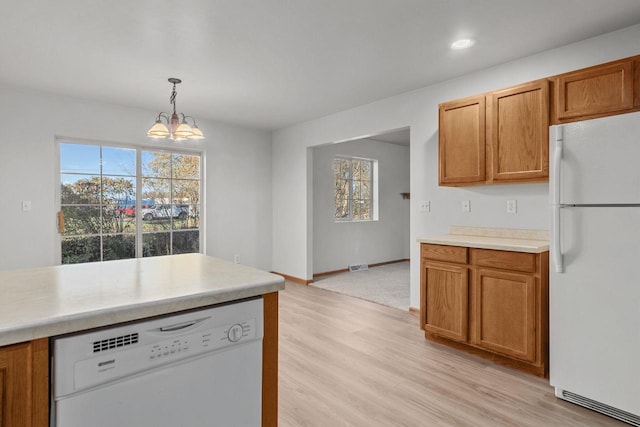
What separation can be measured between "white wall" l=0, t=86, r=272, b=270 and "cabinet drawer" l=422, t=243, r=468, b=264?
329cm

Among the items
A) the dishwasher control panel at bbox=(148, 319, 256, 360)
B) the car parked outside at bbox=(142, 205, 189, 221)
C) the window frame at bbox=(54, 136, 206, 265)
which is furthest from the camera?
the car parked outside at bbox=(142, 205, 189, 221)

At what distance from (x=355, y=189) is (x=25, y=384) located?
6158 mm

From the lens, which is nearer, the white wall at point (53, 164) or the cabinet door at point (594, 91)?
the cabinet door at point (594, 91)

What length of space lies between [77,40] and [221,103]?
180 cm

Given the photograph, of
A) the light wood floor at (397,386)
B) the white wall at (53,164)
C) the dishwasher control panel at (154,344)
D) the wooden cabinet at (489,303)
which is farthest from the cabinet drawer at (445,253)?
the white wall at (53,164)

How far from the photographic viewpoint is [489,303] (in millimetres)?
2674

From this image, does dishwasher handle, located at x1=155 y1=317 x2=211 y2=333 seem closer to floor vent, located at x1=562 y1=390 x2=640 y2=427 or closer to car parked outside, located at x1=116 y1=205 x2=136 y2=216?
floor vent, located at x1=562 y1=390 x2=640 y2=427

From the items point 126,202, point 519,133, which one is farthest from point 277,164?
point 519,133

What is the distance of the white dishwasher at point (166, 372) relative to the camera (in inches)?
38.3

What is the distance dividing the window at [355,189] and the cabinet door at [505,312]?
3888 millimetres

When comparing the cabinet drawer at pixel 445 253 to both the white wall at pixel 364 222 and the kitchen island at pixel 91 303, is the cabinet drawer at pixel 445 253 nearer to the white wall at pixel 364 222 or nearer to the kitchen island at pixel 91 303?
the kitchen island at pixel 91 303

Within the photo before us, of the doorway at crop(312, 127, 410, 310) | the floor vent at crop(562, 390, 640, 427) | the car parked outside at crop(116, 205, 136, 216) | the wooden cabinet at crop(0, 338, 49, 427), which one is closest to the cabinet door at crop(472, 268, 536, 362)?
the floor vent at crop(562, 390, 640, 427)

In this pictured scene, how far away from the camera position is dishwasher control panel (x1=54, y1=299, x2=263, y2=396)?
961mm

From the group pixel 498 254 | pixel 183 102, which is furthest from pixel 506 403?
pixel 183 102
